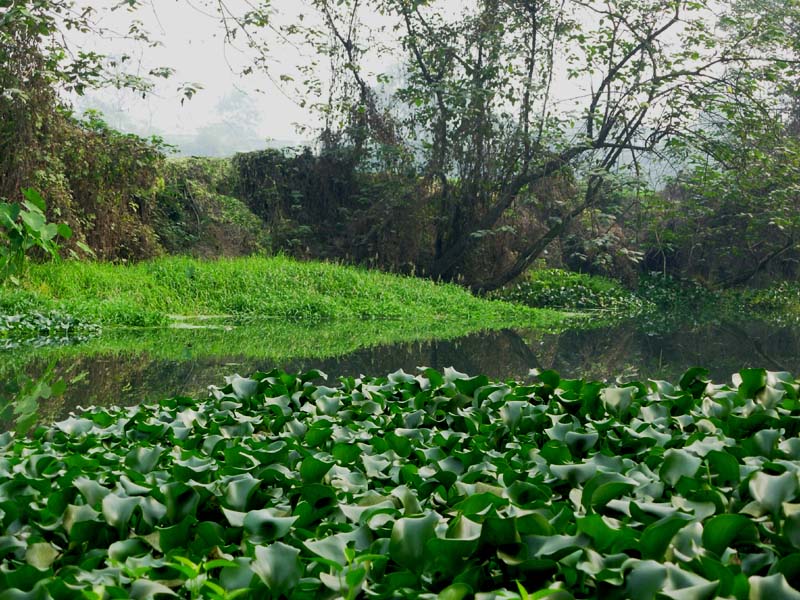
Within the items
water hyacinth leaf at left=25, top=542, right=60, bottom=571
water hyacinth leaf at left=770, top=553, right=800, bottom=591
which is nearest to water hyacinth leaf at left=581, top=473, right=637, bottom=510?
water hyacinth leaf at left=770, top=553, right=800, bottom=591

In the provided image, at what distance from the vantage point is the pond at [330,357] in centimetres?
512

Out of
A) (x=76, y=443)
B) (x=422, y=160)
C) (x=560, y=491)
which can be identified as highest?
(x=422, y=160)

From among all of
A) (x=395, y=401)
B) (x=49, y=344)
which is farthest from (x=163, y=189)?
(x=395, y=401)

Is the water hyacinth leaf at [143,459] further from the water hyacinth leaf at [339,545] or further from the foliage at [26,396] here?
the foliage at [26,396]

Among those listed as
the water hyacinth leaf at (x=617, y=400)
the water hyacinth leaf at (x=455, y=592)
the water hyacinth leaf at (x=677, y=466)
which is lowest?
the water hyacinth leaf at (x=455, y=592)

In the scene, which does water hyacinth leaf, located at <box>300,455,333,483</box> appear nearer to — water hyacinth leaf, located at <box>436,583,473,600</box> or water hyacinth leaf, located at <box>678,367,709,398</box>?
water hyacinth leaf, located at <box>436,583,473,600</box>

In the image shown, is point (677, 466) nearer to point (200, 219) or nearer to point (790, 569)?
point (790, 569)

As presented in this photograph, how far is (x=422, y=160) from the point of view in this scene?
46.2 feet

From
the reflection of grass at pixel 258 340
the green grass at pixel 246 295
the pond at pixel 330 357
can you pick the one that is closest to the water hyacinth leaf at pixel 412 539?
the pond at pixel 330 357

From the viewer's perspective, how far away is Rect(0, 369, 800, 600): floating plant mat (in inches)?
53.2

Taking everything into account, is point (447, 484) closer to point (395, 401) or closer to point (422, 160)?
point (395, 401)

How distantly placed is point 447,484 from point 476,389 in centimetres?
125

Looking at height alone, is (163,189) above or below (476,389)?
above

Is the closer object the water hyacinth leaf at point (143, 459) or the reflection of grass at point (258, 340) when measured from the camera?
the water hyacinth leaf at point (143, 459)
